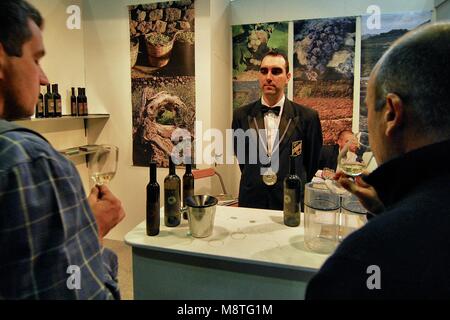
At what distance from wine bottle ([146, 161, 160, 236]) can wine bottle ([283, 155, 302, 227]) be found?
63cm

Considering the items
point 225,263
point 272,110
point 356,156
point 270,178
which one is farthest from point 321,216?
point 272,110

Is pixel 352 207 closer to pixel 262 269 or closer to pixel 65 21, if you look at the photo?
pixel 262 269

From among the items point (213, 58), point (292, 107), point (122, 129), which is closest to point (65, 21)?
point (122, 129)

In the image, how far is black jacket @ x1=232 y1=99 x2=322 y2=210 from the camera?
109 inches

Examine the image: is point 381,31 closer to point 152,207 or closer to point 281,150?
point 281,150

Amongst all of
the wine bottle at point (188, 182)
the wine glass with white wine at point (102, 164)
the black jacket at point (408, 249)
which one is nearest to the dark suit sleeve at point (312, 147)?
the wine bottle at point (188, 182)

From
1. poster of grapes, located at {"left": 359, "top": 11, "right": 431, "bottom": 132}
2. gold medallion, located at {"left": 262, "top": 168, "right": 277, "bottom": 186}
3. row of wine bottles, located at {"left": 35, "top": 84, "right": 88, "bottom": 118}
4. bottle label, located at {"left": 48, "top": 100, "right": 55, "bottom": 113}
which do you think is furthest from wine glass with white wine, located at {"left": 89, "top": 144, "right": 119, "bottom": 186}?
poster of grapes, located at {"left": 359, "top": 11, "right": 431, "bottom": 132}

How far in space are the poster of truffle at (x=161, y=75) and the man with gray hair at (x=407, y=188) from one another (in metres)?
2.97

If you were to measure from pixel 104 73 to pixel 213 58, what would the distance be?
1271mm

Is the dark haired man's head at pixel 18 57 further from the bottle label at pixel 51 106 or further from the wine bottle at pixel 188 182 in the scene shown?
the bottle label at pixel 51 106

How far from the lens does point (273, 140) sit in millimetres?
2885

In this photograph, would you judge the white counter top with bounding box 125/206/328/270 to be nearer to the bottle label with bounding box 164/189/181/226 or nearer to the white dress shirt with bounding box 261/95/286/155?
the bottle label with bounding box 164/189/181/226

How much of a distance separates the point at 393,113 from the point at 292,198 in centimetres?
104
